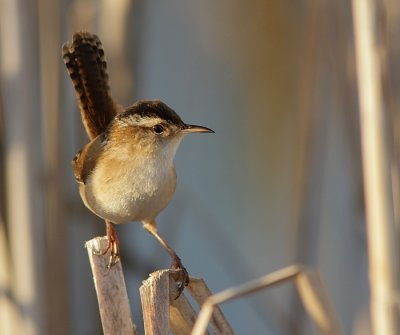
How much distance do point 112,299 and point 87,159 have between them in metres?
0.64

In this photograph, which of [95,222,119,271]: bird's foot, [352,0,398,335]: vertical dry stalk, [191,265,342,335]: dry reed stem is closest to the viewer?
[191,265,342,335]: dry reed stem

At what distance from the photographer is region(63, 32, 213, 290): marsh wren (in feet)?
6.91

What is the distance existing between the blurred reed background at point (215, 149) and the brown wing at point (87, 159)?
0.14 meters

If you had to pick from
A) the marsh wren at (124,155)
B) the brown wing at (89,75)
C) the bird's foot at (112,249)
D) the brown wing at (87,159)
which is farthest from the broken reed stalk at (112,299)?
the brown wing at (89,75)

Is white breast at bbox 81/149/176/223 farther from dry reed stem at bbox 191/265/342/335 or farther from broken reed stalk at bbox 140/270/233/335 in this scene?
dry reed stem at bbox 191/265/342/335

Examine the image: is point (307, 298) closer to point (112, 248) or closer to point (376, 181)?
point (376, 181)

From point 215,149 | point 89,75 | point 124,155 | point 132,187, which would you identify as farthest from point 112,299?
point 215,149

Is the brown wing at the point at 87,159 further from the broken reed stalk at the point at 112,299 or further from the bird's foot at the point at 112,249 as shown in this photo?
the broken reed stalk at the point at 112,299

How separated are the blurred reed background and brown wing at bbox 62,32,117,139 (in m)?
0.14

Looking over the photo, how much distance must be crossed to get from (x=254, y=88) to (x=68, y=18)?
114 centimetres

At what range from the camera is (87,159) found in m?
2.27

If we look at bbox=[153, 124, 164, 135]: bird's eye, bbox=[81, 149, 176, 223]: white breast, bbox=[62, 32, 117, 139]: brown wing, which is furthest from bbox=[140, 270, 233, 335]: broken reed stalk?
bbox=[62, 32, 117, 139]: brown wing

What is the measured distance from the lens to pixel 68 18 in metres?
3.04

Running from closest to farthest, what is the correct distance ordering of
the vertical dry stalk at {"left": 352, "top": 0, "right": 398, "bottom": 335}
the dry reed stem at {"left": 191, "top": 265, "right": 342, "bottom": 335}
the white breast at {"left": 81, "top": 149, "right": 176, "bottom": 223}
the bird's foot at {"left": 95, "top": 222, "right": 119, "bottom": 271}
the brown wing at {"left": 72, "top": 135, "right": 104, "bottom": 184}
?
the dry reed stem at {"left": 191, "top": 265, "right": 342, "bottom": 335} < the vertical dry stalk at {"left": 352, "top": 0, "right": 398, "bottom": 335} < the bird's foot at {"left": 95, "top": 222, "right": 119, "bottom": 271} < the white breast at {"left": 81, "top": 149, "right": 176, "bottom": 223} < the brown wing at {"left": 72, "top": 135, "right": 104, "bottom": 184}
